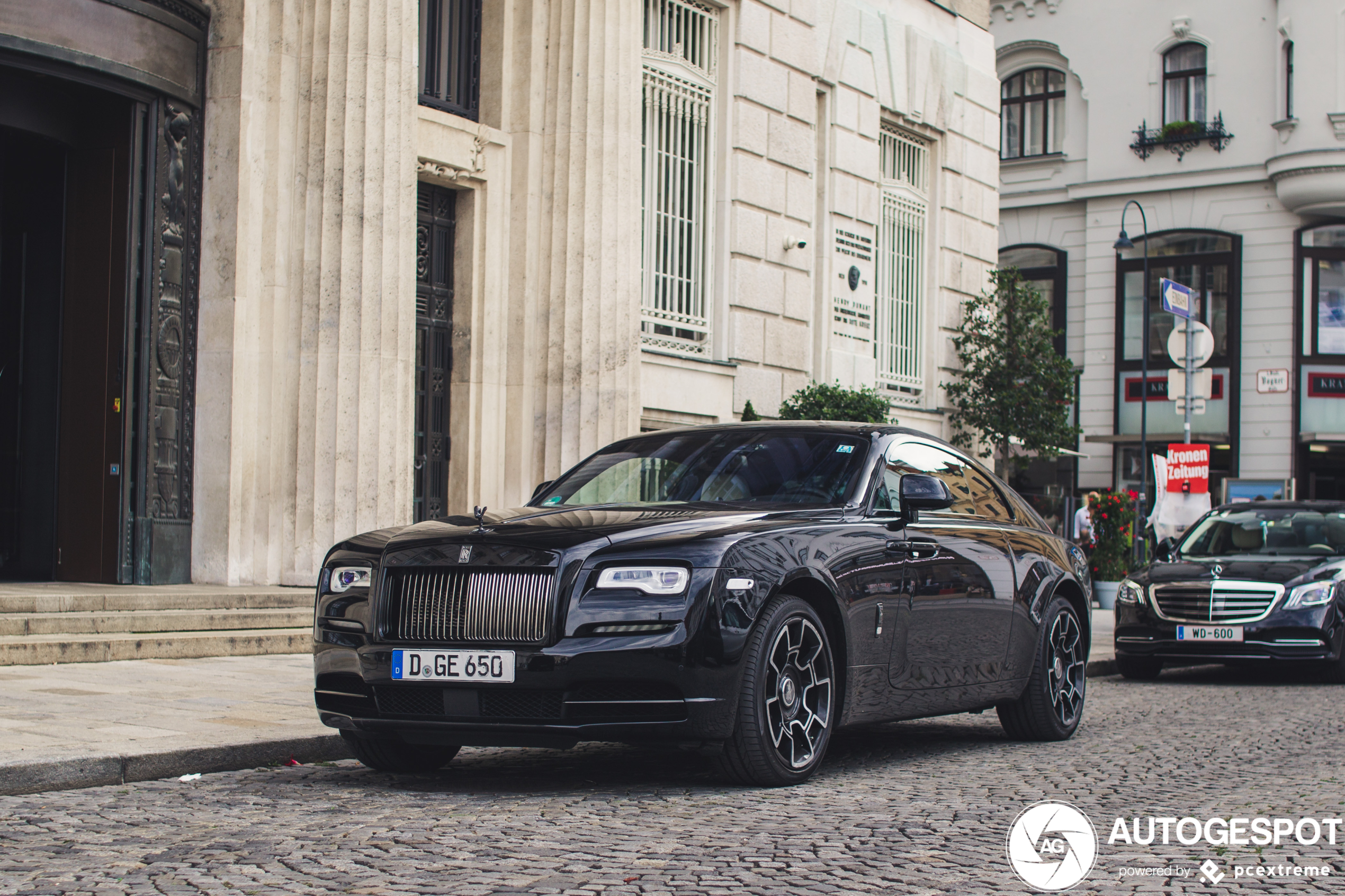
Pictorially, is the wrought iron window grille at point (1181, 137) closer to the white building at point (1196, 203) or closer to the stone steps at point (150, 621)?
the white building at point (1196, 203)

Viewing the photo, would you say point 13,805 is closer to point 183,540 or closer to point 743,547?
point 743,547

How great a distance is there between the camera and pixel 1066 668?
870 cm

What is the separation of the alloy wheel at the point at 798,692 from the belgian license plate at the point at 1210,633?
750 cm

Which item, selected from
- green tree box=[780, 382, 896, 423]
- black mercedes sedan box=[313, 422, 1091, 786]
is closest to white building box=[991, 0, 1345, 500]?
green tree box=[780, 382, 896, 423]

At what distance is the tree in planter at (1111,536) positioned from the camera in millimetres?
21625

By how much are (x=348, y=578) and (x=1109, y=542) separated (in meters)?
17.1

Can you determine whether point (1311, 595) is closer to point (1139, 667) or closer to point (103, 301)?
point (1139, 667)

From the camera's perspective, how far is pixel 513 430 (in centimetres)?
1669

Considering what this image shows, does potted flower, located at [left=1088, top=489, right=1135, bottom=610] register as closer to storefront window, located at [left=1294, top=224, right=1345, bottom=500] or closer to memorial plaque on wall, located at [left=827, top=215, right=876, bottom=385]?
memorial plaque on wall, located at [left=827, top=215, right=876, bottom=385]

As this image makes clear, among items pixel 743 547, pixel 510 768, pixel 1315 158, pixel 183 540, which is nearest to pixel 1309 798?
pixel 743 547

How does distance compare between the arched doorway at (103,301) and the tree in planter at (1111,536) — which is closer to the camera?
the arched doorway at (103,301)

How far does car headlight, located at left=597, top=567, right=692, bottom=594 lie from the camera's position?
19.4 feet

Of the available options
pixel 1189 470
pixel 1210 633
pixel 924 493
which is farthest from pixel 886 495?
pixel 1189 470

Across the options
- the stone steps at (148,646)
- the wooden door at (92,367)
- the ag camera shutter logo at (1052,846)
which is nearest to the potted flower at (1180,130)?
the wooden door at (92,367)
